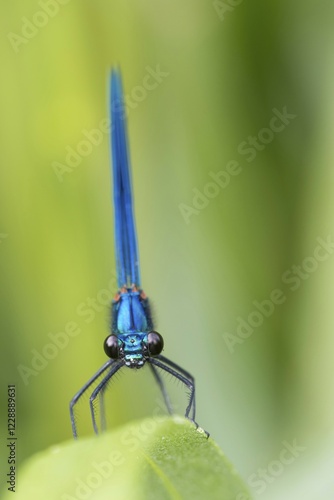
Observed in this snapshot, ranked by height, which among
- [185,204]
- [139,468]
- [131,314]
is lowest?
[139,468]

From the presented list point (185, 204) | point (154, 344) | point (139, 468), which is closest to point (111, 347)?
point (154, 344)

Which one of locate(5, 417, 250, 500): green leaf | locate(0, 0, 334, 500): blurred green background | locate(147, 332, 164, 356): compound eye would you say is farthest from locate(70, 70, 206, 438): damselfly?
locate(5, 417, 250, 500): green leaf

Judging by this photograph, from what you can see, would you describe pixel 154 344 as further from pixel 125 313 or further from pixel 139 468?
pixel 139 468

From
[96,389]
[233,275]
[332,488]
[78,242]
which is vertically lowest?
[332,488]

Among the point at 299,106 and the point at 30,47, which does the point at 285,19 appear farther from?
the point at 30,47

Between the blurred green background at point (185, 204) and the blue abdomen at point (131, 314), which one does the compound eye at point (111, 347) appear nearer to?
the blue abdomen at point (131, 314)

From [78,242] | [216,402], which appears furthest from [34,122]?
[216,402]

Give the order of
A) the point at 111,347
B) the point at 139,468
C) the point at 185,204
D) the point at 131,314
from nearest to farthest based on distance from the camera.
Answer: the point at 139,468
the point at 111,347
the point at 131,314
the point at 185,204

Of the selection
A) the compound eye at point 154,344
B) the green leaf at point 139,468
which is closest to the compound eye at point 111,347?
the compound eye at point 154,344
